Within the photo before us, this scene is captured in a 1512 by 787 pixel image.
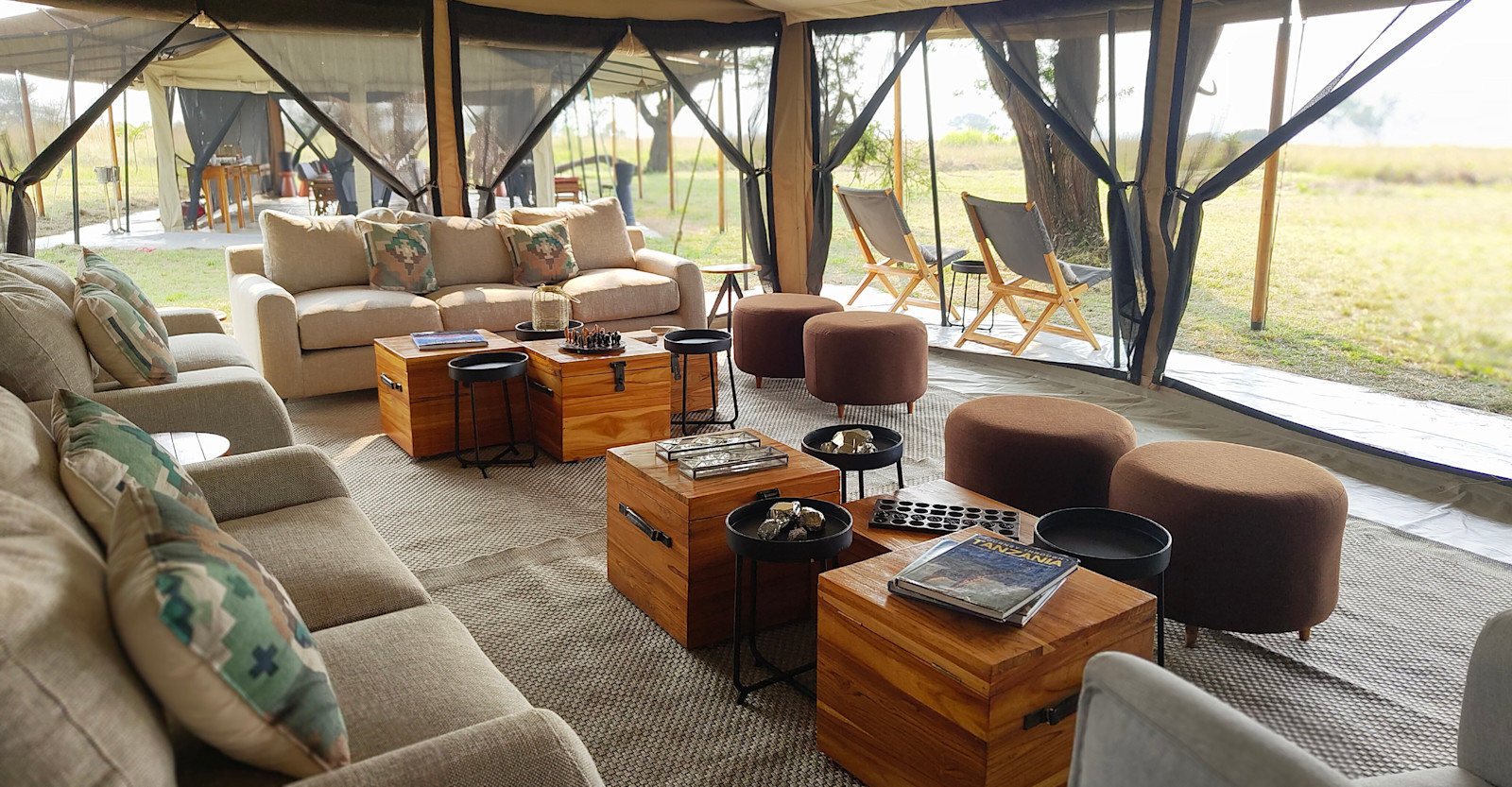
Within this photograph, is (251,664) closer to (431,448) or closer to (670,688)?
(670,688)

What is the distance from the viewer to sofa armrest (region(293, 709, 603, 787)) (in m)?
1.19

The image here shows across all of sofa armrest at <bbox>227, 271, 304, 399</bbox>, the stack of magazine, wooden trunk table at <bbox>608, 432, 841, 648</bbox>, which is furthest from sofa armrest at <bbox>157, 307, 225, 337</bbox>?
the stack of magazine

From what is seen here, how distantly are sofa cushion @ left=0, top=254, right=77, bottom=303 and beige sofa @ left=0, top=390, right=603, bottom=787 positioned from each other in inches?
72.0

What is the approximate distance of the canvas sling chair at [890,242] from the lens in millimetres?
6082

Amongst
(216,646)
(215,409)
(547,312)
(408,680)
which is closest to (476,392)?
(547,312)

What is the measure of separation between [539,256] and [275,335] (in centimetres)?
153

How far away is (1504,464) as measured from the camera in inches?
153

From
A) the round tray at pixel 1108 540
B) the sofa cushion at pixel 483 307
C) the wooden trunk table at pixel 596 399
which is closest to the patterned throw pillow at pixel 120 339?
the wooden trunk table at pixel 596 399

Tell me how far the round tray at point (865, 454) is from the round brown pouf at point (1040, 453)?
0.36 metres

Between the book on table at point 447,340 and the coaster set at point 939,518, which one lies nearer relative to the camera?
the coaster set at point 939,518

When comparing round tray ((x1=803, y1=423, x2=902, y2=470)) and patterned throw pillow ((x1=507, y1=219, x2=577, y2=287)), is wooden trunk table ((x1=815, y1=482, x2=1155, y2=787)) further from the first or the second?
patterned throw pillow ((x1=507, y1=219, x2=577, y2=287))

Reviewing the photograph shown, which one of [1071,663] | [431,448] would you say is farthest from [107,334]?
[1071,663]

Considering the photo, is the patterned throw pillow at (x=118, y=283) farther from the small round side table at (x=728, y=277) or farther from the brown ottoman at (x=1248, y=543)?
the brown ottoman at (x=1248, y=543)

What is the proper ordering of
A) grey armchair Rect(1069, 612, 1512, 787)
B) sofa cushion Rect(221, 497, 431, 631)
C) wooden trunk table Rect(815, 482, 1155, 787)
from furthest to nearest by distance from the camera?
sofa cushion Rect(221, 497, 431, 631) → wooden trunk table Rect(815, 482, 1155, 787) → grey armchair Rect(1069, 612, 1512, 787)
